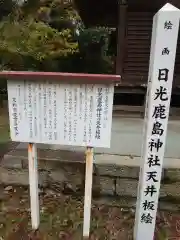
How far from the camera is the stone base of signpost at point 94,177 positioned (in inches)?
127

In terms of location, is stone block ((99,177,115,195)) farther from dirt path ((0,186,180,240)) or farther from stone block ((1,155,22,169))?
stone block ((1,155,22,169))

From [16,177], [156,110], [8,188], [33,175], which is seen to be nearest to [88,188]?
[33,175]

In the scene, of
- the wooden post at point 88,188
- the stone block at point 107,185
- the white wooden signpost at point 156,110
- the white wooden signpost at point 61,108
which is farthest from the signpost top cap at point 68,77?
the stone block at point 107,185

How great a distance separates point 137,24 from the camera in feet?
19.0

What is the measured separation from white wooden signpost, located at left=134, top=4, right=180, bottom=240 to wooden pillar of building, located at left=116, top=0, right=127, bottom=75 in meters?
3.65

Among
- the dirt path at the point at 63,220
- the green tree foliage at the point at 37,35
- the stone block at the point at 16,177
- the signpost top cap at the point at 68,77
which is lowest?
the dirt path at the point at 63,220

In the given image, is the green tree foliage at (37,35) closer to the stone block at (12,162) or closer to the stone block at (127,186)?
the stone block at (12,162)

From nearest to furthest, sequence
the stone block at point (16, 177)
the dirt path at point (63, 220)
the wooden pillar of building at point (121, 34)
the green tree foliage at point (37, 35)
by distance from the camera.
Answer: the dirt path at point (63, 220) → the stone block at point (16, 177) → the green tree foliage at point (37, 35) → the wooden pillar of building at point (121, 34)

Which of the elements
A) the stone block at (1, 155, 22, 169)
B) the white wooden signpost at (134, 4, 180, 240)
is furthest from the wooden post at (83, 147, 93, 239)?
the stone block at (1, 155, 22, 169)

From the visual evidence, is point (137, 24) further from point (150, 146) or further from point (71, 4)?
point (150, 146)

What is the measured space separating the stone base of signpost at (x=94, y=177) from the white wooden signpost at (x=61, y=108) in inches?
25.2

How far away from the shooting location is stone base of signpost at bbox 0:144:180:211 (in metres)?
3.23

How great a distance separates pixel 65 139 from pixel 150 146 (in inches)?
28.0

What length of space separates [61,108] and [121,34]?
3.71m
